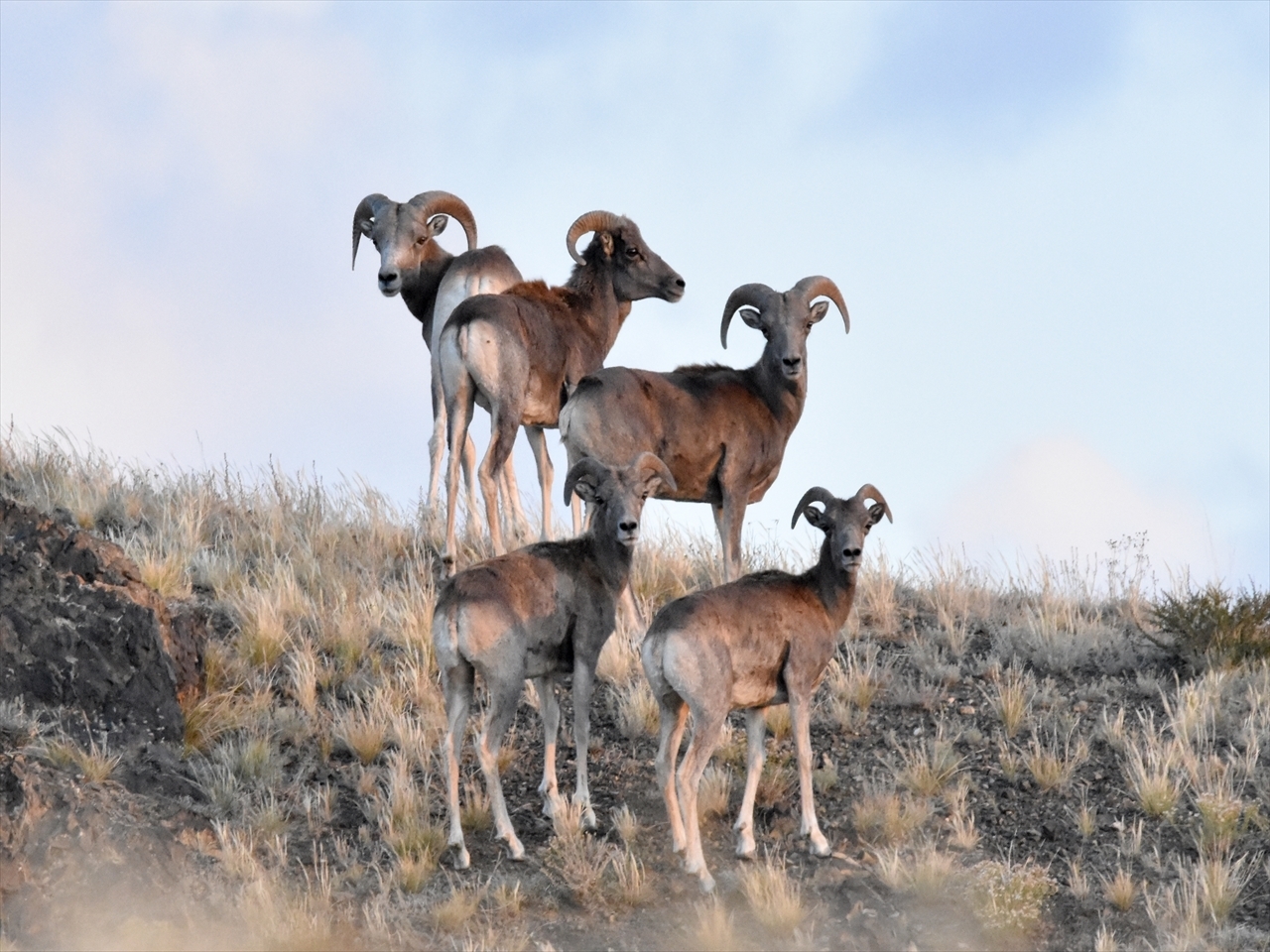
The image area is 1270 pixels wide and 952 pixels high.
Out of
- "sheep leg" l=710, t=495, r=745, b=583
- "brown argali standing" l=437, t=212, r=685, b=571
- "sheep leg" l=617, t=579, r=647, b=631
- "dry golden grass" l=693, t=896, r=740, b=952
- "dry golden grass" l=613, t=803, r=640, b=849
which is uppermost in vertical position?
"brown argali standing" l=437, t=212, r=685, b=571

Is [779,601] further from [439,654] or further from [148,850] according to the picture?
[148,850]

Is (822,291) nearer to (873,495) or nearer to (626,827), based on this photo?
(873,495)

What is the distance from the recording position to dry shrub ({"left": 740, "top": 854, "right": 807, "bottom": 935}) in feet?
34.3

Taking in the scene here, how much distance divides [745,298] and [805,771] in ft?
16.6

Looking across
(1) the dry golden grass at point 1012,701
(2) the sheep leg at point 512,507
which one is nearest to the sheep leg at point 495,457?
(2) the sheep leg at point 512,507

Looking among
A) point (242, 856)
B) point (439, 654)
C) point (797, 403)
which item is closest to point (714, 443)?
point (797, 403)

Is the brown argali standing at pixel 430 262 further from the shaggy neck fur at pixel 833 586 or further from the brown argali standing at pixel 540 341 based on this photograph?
the shaggy neck fur at pixel 833 586

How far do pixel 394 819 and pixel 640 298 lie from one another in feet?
22.1

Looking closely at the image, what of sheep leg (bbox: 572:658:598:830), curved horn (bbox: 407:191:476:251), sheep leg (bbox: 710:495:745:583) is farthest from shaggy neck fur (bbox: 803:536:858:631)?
curved horn (bbox: 407:191:476:251)

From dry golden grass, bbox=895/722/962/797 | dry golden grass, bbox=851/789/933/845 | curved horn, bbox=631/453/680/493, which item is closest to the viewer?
dry golden grass, bbox=851/789/933/845

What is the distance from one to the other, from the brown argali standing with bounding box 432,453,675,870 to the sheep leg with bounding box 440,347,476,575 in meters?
3.40

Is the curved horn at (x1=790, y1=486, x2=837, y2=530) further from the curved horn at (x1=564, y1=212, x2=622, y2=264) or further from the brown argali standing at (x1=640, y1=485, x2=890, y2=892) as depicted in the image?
the curved horn at (x1=564, y1=212, x2=622, y2=264)

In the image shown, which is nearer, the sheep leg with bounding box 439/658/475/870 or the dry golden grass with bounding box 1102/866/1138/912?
the sheep leg with bounding box 439/658/475/870

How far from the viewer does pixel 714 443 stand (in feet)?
46.8
